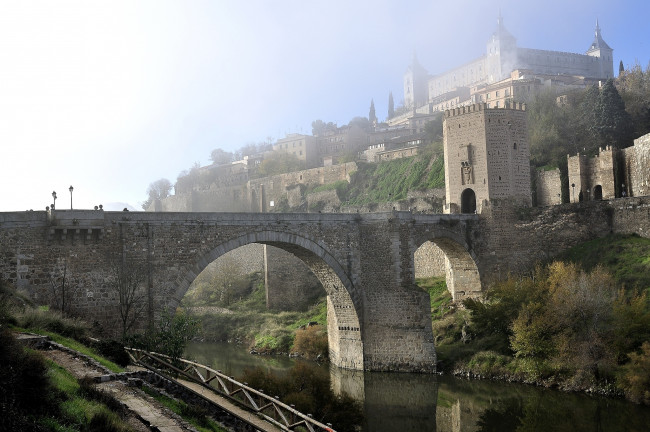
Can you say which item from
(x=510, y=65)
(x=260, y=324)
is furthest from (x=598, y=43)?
(x=260, y=324)

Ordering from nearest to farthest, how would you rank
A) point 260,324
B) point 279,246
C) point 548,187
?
point 279,246 < point 260,324 < point 548,187

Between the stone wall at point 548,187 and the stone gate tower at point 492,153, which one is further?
the stone wall at point 548,187

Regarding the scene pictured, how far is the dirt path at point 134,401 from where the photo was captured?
9.92 metres

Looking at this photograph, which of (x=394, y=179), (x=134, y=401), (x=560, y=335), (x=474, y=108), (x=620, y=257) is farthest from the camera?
(x=394, y=179)

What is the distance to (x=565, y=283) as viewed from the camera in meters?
24.6

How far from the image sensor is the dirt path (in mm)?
9922

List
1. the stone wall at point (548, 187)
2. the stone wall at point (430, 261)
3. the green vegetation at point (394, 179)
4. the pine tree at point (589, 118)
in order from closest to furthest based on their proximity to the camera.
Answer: the stone wall at point (430, 261)
the stone wall at point (548, 187)
the pine tree at point (589, 118)
the green vegetation at point (394, 179)

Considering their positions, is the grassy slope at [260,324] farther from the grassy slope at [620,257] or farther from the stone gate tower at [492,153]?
the grassy slope at [620,257]

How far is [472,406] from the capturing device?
21484 millimetres

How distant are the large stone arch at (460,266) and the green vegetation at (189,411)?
20.1m

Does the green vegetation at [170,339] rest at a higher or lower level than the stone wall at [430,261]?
lower

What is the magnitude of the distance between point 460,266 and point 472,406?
12.2 metres

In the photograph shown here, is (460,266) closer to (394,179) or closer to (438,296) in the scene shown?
(438,296)

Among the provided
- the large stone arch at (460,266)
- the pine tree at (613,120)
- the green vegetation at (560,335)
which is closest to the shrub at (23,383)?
the green vegetation at (560,335)
